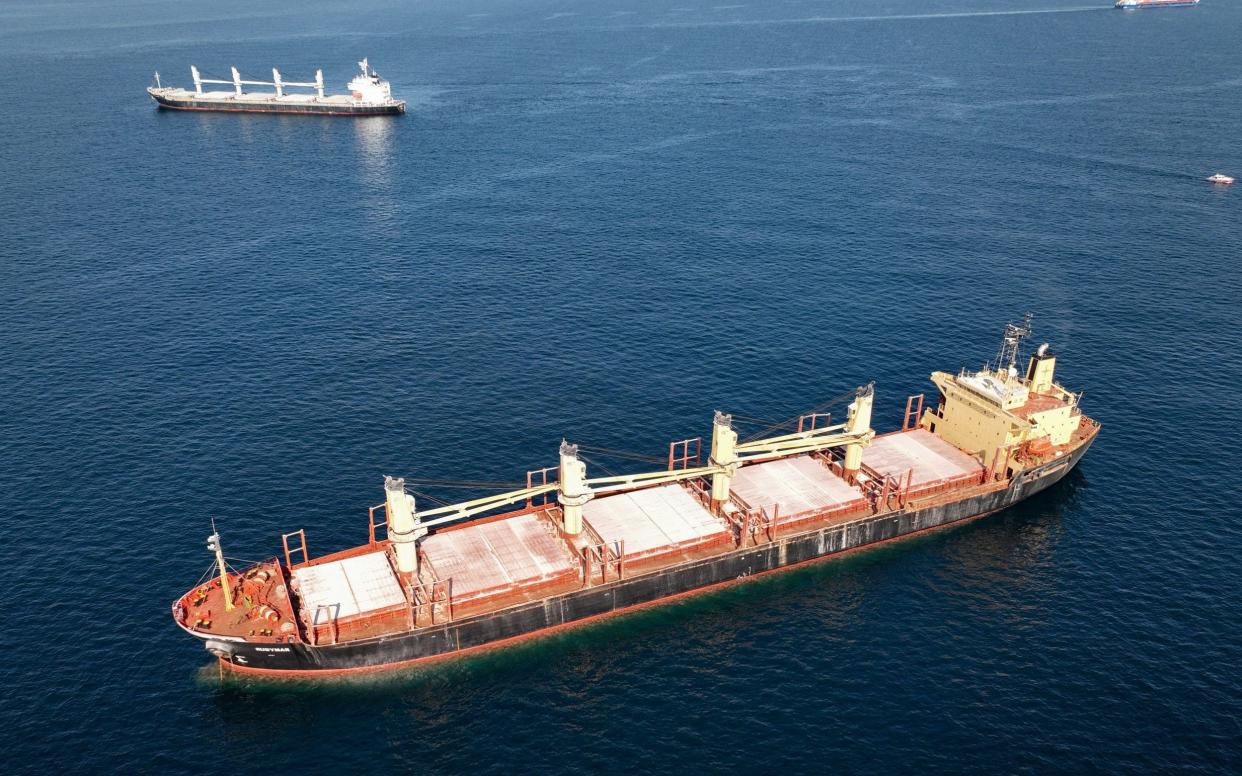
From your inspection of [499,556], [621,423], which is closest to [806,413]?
[621,423]

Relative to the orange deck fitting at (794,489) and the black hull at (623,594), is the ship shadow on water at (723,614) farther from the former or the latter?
the orange deck fitting at (794,489)

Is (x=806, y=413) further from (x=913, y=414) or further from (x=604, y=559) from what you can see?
(x=604, y=559)

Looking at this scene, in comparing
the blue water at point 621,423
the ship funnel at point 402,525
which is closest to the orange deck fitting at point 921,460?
the blue water at point 621,423

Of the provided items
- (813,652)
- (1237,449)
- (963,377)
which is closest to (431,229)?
(963,377)

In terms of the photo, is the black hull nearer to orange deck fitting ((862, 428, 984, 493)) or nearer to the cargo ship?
the cargo ship

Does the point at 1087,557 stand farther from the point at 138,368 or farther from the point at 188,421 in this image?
the point at 138,368

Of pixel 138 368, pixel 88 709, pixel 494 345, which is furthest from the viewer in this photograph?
pixel 494 345
